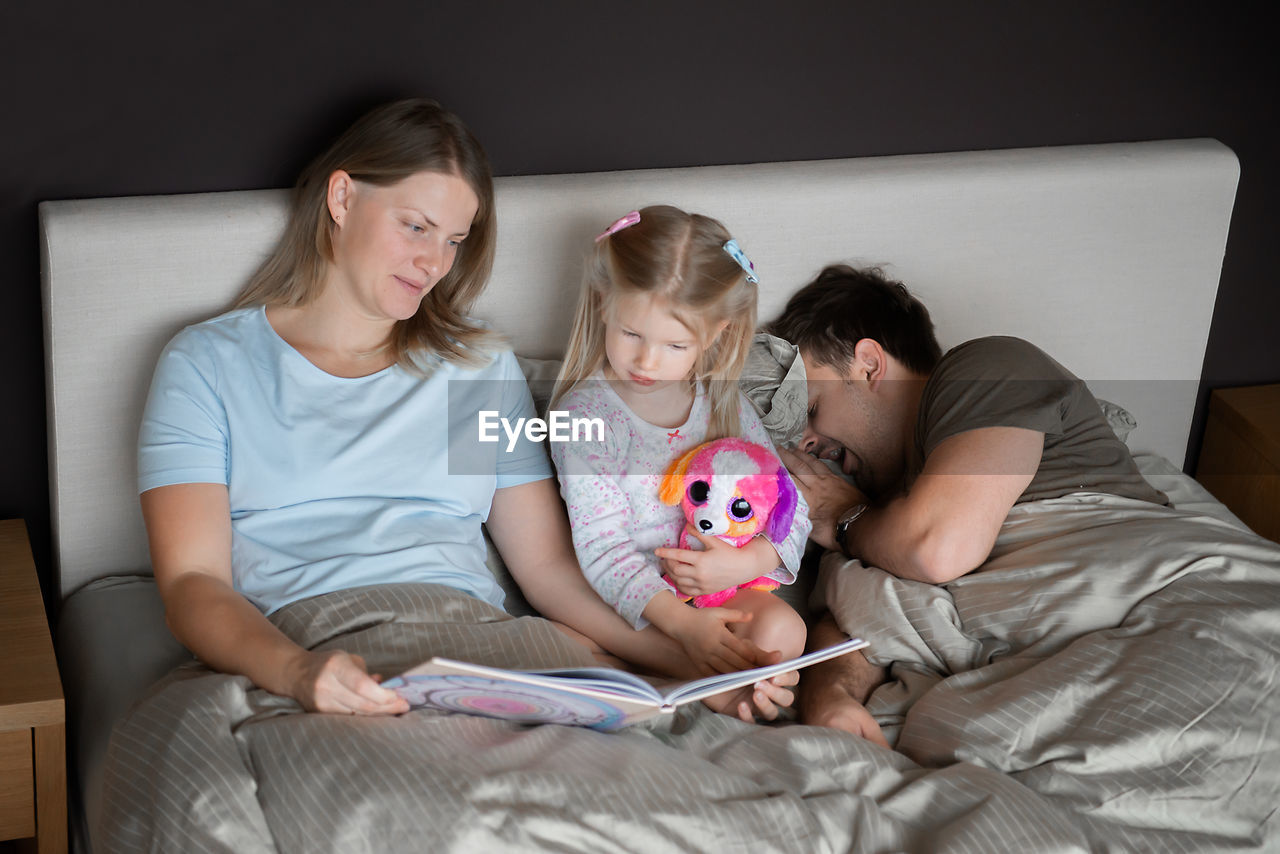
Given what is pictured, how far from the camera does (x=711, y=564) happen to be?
168cm

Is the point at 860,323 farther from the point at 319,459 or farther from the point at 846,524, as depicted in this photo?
the point at 319,459

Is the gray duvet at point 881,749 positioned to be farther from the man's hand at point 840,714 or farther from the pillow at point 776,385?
the pillow at point 776,385

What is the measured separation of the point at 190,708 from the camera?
135cm

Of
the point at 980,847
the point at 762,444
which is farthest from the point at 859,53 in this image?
the point at 980,847

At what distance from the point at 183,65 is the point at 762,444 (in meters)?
0.98

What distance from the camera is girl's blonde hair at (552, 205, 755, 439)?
5.45 ft

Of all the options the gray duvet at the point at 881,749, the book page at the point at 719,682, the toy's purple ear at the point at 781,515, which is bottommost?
the gray duvet at the point at 881,749

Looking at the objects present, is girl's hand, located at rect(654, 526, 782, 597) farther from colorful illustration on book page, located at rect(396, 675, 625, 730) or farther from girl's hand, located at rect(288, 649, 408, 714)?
girl's hand, located at rect(288, 649, 408, 714)

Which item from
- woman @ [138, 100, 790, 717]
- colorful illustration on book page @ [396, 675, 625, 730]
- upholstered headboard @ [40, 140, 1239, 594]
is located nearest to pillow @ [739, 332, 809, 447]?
upholstered headboard @ [40, 140, 1239, 594]

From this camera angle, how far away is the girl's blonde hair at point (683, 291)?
1.66 m

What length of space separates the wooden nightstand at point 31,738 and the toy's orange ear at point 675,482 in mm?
798

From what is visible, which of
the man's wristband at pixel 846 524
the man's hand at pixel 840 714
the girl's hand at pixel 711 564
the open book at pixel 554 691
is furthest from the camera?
the man's wristband at pixel 846 524

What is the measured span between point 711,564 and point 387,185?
67cm

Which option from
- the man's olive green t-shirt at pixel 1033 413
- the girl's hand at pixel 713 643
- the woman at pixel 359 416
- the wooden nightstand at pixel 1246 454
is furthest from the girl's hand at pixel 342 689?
the wooden nightstand at pixel 1246 454
